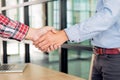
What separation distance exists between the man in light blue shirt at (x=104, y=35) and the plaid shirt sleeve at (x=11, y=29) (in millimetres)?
305

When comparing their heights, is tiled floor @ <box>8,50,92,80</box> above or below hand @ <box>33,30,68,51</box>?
below

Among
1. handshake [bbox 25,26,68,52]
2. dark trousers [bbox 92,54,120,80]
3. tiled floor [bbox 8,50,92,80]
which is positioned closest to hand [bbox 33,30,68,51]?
handshake [bbox 25,26,68,52]

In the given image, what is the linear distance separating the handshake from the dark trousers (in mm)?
275

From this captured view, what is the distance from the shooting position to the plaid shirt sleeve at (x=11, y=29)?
1.71 metres

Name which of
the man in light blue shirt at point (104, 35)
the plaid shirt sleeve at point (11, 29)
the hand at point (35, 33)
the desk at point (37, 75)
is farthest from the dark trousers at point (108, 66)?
the plaid shirt sleeve at point (11, 29)

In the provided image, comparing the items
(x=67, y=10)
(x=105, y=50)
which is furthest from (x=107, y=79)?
(x=67, y=10)

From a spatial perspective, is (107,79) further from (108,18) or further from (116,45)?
(108,18)

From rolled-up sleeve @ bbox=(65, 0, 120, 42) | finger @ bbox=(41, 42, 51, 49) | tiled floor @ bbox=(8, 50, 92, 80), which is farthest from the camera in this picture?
tiled floor @ bbox=(8, 50, 92, 80)

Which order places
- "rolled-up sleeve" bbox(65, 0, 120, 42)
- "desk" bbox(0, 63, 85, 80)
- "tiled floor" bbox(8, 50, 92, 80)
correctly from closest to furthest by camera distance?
"rolled-up sleeve" bbox(65, 0, 120, 42)
"desk" bbox(0, 63, 85, 80)
"tiled floor" bbox(8, 50, 92, 80)

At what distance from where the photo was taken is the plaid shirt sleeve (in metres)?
1.71

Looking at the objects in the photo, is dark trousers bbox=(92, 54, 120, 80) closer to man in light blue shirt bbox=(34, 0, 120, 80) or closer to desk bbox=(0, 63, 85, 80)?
man in light blue shirt bbox=(34, 0, 120, 80)

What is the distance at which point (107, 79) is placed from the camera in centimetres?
155

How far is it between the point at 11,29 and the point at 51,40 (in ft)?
0.99

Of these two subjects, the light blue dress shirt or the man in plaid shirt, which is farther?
the man in plaid shirt
